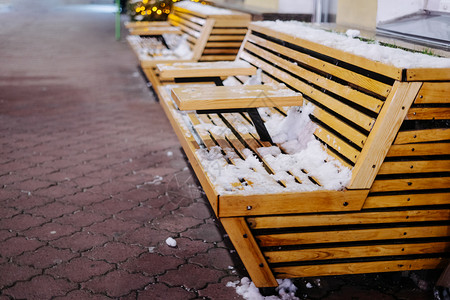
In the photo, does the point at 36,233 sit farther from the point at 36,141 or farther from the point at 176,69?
the point at 36,141

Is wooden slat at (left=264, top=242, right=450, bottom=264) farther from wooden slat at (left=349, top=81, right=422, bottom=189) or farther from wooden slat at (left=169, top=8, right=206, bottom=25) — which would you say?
wooden slat at (left=169, top=8, right=206, bottom=25)

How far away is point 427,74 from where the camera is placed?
2557 millimetres

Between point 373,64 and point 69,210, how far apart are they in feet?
8.54

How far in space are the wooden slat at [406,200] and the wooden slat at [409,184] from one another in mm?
46

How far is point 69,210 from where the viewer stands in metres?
4.05

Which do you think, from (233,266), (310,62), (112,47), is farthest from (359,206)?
(112,47)

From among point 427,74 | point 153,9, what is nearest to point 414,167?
point 427,74

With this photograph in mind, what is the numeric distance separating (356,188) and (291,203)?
37 centimetres

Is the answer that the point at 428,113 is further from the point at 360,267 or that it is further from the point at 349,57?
the point at 360,267

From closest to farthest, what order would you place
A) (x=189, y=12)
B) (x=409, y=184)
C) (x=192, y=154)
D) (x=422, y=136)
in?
(x=422, y=136)
(x=409, y=184)
(x=192, y=154)
(x=189, y=12)

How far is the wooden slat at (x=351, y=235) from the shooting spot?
2811mm

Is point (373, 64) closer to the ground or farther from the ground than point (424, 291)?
farther from the ground

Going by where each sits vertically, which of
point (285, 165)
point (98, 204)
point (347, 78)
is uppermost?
point (347, 78)

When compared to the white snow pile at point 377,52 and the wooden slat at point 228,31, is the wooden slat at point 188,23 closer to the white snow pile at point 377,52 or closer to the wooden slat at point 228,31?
the wooden slat at point 228,31
